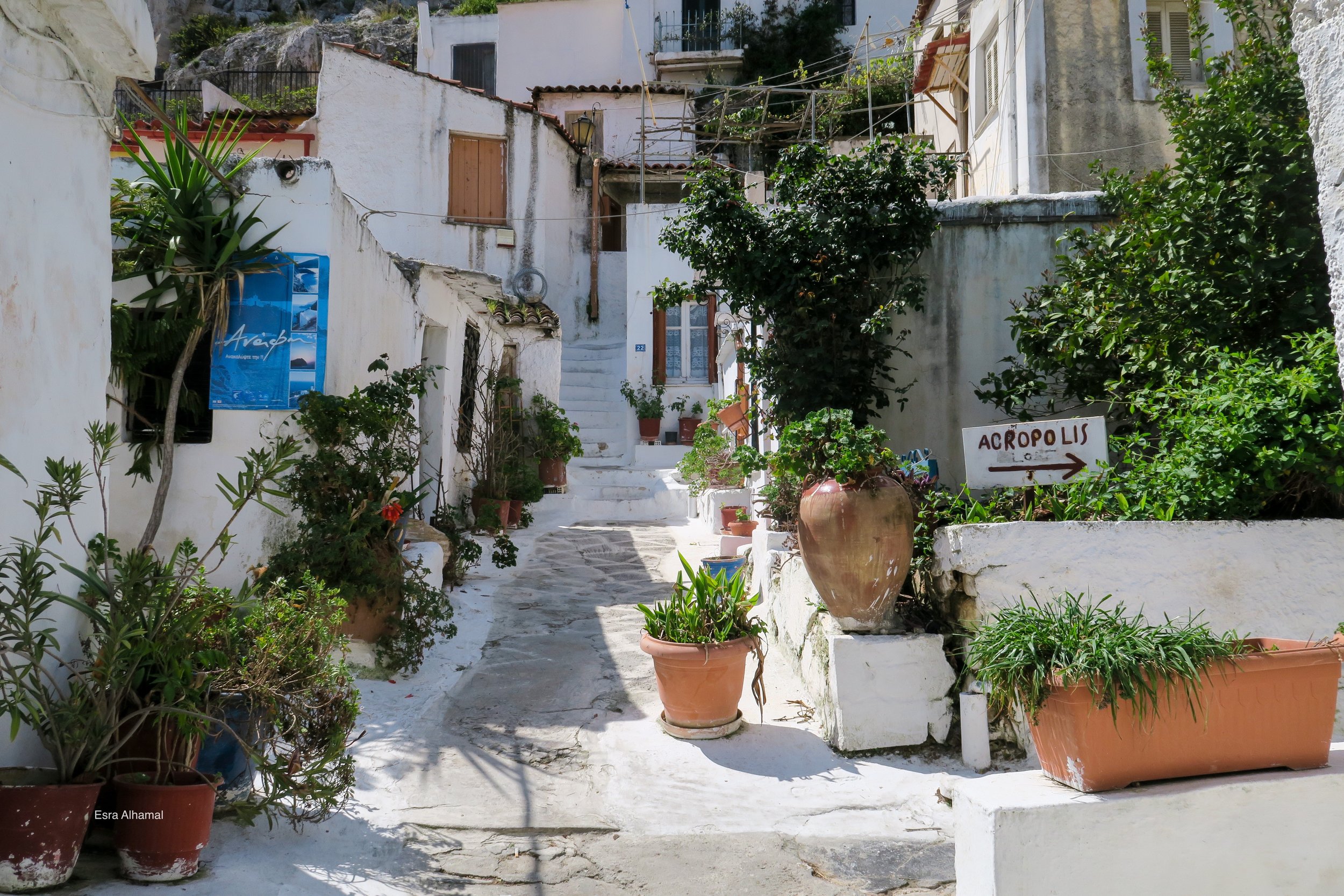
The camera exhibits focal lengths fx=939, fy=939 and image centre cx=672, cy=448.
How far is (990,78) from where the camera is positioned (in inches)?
439

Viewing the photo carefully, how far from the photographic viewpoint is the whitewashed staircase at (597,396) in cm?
1641

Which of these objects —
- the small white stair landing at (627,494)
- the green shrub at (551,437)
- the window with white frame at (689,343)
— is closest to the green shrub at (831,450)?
the small white stair landing at (627,494)

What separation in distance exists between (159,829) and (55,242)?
222 cm

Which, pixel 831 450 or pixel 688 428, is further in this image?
pixel 688 428

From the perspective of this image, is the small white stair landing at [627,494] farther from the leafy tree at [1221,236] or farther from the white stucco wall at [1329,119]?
the white stucco wall at [1329,119]

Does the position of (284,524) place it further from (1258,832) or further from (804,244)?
(1258,832)

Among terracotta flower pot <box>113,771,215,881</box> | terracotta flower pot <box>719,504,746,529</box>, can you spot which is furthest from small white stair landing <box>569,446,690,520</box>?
terracotta flower pot <box>113,771,215,881</box>

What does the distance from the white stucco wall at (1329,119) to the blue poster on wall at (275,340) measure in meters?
5.08

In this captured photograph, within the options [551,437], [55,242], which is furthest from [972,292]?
[551,437]

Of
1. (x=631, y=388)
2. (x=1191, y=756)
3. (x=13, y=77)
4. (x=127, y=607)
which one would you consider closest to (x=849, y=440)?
(x=1191, y=756)

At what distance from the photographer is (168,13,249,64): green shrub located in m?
26.6

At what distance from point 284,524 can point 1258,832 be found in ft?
16.7

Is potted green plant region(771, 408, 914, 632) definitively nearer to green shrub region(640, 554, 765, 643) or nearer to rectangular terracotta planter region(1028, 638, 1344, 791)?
green shrub region(640, 554, 765, 643)

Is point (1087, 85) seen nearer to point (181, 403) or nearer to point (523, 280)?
point (181, 403)
